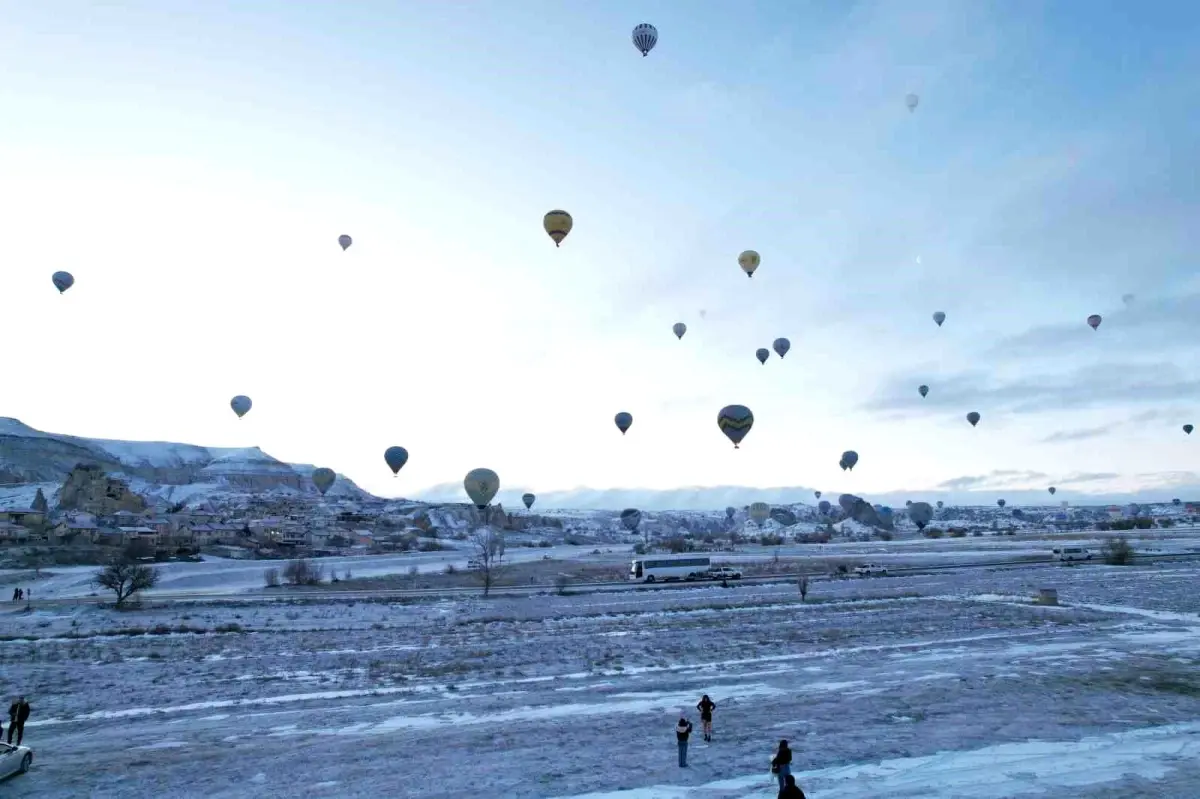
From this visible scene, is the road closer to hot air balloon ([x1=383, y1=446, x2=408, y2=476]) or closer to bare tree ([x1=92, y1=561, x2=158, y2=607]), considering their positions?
bare tree ([x1=92, y1=561, x2=158, y2=607])

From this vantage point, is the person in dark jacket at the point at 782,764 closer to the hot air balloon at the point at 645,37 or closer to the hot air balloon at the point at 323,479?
the hot air balloon at the point at 645,37

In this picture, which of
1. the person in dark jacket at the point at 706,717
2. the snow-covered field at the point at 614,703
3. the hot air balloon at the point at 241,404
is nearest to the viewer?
the snow-covered field at the point at 614,703

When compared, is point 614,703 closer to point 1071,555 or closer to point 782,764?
point 782,764

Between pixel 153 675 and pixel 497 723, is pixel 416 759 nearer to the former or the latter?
pixel 497 723

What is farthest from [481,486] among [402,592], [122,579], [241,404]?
[241,404]

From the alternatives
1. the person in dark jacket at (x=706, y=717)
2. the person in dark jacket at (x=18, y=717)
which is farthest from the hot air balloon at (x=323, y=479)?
the person in dark jacket at (x=706, y=717)

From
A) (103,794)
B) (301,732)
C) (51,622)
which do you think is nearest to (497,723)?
(301,732)

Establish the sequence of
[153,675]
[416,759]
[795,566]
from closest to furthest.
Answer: [416,759] → [153,675] → [795,566]
